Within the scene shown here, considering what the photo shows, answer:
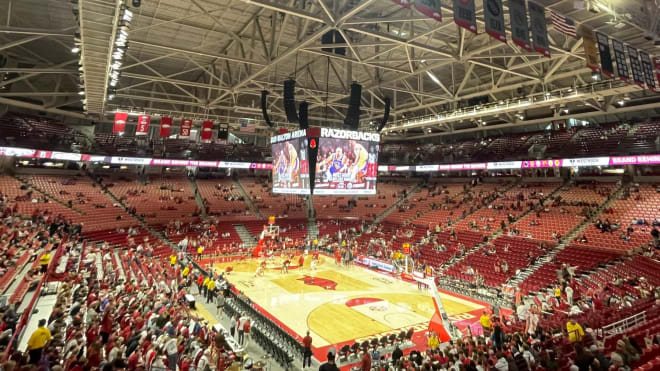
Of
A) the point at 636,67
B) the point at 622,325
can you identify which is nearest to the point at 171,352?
the point at 622,325

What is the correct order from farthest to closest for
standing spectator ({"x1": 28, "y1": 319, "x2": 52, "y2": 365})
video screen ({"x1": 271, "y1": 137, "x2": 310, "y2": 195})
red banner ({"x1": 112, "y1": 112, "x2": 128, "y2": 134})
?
red banner ({"x1": 112, "y1": 112, "x2": 128, "y2": 134})
video screen ({"x1": 271, "y1": 137, "x2": 310, "y2": 195})
standing spectator ({"x1": 28, "y1": 319, "x2": 52, "y2": 365})

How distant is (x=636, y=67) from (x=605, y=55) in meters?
1.66

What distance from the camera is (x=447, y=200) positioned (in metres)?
30.8

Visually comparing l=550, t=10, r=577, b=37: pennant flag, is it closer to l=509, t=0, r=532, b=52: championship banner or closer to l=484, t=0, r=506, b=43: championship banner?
l=509, t=0, r=532, b=52: championship banner

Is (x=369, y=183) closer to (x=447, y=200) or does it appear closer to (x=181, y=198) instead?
(x=447, y=200)

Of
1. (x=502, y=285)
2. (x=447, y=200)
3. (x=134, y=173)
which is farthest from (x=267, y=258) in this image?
(x=134, y=173)

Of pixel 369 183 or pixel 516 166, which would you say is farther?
pixel 516 166

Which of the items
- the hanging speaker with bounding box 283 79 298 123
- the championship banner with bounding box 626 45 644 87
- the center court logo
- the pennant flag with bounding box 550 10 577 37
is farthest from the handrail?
the championship banner with bounding box 626 45 644 87

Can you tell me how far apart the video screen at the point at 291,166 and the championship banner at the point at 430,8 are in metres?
7.72

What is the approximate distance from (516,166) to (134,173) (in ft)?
115

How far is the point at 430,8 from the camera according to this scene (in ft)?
25.6

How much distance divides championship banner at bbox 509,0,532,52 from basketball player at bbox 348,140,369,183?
7.80 m

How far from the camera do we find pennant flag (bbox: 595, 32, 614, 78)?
409 inches

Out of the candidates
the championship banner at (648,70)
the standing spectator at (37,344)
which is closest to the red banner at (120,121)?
the standing spectator at (37,344)
